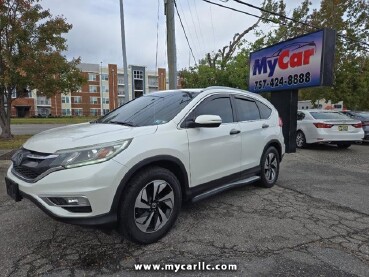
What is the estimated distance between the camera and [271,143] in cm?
514

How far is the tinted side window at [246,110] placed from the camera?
4.45 metres

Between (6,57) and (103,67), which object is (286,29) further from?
(103,67)

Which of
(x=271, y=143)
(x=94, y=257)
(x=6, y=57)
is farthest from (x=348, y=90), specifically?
(x=94, y=257)

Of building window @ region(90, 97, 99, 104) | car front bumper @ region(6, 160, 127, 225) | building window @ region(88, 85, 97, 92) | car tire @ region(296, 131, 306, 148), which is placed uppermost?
building window @ region(88, 85, 97, 92)

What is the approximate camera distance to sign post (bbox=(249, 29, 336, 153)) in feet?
26.2

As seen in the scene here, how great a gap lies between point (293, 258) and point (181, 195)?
1.37 meters

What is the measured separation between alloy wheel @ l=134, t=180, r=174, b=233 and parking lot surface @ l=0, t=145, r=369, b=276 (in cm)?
22

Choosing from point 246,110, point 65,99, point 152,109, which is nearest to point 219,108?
point 246,110

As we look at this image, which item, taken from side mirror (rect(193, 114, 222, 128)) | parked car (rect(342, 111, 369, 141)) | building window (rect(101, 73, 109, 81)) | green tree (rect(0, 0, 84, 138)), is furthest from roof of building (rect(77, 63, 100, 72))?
side mirror (rect(193, 114, 222, 128))

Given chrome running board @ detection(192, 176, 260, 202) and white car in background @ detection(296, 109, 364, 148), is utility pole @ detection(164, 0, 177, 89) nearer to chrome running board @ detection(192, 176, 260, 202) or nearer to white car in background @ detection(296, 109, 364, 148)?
white car in background @ detection(296, 109, 364, 148)

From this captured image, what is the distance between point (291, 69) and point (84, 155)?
813 centimetres

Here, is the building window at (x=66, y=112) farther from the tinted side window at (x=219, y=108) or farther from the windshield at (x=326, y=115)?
the tinted side window at (x=219, y=108)

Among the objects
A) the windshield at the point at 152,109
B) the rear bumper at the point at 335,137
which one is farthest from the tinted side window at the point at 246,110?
the rear bumper at the point at 335,137

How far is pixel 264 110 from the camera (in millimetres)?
5125
